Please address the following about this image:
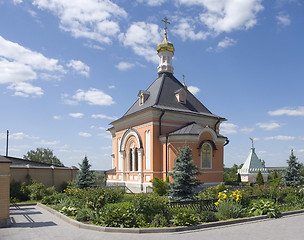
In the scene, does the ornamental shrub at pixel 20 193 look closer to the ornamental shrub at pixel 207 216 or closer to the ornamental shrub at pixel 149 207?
the ornamental shrub at pixel 149 207

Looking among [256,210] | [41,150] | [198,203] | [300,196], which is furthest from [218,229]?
[41,150]

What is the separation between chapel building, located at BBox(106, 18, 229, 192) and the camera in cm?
2022

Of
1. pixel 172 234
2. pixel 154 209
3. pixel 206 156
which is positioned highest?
pixel 206 156

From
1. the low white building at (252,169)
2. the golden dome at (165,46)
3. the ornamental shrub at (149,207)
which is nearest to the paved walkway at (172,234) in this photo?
the ornamental shrub at (149,207)

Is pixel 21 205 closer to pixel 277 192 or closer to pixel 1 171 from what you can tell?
pixel 1 171

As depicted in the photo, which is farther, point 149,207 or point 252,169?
point 252,169

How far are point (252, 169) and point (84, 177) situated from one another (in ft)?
72.1

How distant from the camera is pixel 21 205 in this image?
1520 cm

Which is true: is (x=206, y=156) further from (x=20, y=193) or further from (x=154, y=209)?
(x=20, y=193)

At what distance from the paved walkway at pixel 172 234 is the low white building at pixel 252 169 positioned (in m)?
23.2

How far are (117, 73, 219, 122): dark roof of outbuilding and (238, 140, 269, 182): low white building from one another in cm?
1245

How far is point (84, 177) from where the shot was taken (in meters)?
19.9

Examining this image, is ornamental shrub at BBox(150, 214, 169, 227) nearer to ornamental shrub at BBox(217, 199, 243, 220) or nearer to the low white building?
ornamental shrub at BBox(217, 199, 243, 220)

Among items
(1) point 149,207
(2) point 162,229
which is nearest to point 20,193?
(1) point 149,207
